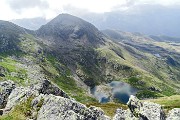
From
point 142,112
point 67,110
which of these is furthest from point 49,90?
point 142,112

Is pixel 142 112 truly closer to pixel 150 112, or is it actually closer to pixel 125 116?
pixel 150 112

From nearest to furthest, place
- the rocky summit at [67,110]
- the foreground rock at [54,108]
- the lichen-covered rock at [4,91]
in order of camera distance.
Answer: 1. the foreground rock at [54,108]
2. the rocky summit at [67,110]
3. the lichen-covered rock at [4,91]

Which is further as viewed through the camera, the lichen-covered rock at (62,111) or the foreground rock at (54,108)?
the foreground rock at (54,108)

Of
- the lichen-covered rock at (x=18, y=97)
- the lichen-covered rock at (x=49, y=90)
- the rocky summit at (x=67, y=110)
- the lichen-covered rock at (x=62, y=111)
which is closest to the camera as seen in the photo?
the lichen-covered rock at (x=62, y=111)

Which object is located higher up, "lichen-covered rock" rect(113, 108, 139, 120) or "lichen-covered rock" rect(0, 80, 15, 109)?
"lichen-covered rock" rect(113, 108, 139, 120)

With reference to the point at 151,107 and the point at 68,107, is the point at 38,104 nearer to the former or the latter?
the point at 68,107

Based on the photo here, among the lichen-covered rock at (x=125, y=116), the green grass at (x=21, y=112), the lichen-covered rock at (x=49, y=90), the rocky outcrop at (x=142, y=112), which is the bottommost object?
the lichen-covered rock at (x=49, y=90)

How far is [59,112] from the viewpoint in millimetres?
50000

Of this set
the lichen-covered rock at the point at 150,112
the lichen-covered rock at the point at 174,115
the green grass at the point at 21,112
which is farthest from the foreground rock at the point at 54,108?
the lichen-covered rock at the point at 174,115

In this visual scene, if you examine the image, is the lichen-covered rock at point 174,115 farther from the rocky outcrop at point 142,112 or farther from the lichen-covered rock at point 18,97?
the lichen-covered rock at point 18,97

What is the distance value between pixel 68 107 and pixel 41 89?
1138 inches

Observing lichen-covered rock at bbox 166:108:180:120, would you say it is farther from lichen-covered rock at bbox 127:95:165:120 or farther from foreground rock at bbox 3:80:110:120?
foreground rock at bbox 3:80:110:120

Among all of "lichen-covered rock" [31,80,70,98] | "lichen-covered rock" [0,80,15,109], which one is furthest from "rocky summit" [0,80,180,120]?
"lichen-covered rock" [31,80,70,98]

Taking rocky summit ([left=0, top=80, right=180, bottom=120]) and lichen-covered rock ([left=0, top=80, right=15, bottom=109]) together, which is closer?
rocky summit ([left=0, top=80, right=180, bottom=120])
